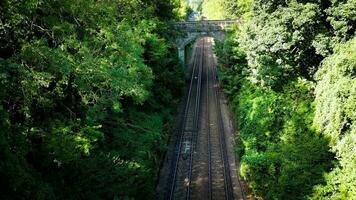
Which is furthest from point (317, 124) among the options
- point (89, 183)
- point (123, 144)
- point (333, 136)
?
point (89, 183)

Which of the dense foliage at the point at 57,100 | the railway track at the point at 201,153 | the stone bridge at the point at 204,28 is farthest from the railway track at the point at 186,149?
the stone bridge at the point at 204,28

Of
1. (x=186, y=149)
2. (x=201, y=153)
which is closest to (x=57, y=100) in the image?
(x=201, y=153)

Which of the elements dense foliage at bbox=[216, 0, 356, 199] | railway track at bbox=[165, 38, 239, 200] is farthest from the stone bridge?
dense foliage at bbox=[216, 0, 356, 199]

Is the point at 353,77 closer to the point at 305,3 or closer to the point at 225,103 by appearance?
the point at 305,3

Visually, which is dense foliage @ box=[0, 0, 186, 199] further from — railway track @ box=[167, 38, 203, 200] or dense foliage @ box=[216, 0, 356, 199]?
dense foliage @ box=[216, 0, 356, 199]

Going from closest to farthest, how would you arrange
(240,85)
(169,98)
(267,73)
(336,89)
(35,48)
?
1. (35,48)
2. (336,89)
3. (267,73)
4. (169,98)
5. (240,85)

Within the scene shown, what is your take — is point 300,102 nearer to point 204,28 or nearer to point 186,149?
point 186,149

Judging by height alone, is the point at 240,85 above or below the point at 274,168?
above
